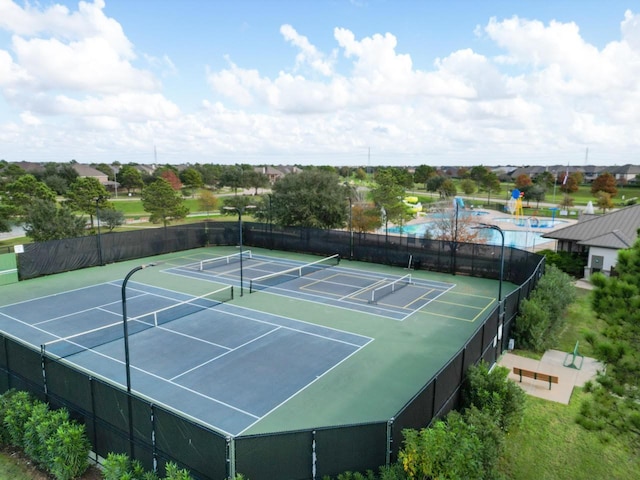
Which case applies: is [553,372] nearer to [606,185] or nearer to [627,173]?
[606,185]

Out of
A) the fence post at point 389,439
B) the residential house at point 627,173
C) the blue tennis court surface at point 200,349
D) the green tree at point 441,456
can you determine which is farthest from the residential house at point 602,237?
the residential house at point 627,173

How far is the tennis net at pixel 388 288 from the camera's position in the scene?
82.4 ft

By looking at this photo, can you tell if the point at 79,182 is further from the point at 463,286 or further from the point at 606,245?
the point at 606,245

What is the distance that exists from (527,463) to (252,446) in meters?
6.88

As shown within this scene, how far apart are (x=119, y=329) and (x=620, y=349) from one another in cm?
1836

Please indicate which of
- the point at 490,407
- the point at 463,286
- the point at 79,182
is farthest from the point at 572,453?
the point at 79,182

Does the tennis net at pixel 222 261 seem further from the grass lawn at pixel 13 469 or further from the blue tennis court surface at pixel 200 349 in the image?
the grass lawn at pixel 13 469

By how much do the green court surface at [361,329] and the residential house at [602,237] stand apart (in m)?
6.38

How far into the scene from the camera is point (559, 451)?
1141 cm

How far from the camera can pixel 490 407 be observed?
11594 mm

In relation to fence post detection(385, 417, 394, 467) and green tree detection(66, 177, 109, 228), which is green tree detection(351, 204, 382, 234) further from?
fence post detection(385, 417, 394, 467)

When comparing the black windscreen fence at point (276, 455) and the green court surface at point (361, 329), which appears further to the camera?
the green court surface at point (361, 329)

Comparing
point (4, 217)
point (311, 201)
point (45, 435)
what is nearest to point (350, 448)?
point (45, 435)

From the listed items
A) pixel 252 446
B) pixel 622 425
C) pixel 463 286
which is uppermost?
pixel 622 425
